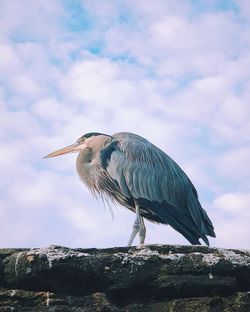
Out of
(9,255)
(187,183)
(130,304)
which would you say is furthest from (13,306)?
(187,183)

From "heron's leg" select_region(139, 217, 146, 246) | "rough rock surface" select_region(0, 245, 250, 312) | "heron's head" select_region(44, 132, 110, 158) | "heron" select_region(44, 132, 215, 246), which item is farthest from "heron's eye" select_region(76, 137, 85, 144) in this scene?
"rough rock surface" select_region(0, 245, 250, 312)

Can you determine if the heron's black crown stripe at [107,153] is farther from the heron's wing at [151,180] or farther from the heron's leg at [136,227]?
the heron's leg at [136,227]

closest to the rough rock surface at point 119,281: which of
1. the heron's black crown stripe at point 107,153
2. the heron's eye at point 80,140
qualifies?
the heron's black crown stripe at point 107,153

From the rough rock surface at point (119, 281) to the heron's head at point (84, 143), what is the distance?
17.2ft

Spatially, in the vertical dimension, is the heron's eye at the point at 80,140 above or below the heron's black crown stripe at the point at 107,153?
above

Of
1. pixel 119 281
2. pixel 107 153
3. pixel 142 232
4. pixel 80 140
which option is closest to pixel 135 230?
pixel 142 232

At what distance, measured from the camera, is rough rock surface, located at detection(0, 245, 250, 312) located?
5621mm

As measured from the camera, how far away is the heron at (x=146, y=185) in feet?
32.3

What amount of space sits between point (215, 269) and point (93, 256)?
1.07 m

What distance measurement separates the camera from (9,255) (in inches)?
230

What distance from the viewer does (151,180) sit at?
33.8ft

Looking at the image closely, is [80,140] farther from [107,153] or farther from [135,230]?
[135,230]

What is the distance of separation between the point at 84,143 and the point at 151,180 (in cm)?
164

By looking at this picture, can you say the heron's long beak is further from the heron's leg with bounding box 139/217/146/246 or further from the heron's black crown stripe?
the heron's leg with bounding box 139/217/146/246
